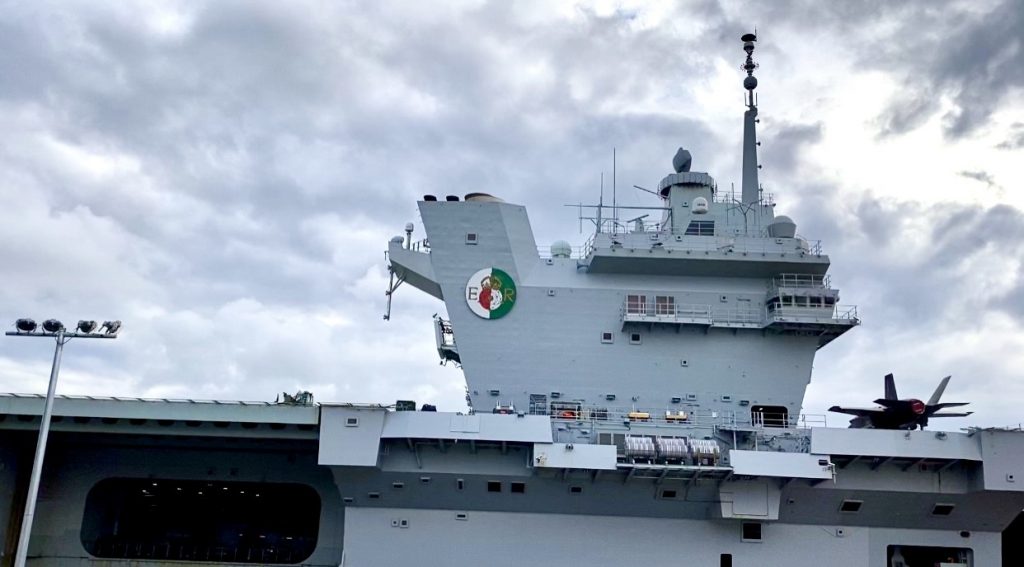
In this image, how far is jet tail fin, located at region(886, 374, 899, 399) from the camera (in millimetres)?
20875

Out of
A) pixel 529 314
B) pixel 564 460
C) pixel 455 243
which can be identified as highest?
pixel 455 243

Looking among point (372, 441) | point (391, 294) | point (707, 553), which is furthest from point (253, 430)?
point (707, 553)

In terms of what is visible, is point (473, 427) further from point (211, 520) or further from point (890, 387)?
point (211, 520)

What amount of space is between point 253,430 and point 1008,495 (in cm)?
1844

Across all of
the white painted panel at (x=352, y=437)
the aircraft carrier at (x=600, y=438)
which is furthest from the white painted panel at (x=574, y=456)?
the white painted panel at (x=352, y=437)

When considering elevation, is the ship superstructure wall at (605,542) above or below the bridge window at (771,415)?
below

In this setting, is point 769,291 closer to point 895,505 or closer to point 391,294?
point 895,505

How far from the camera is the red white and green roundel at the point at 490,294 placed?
2119 cm

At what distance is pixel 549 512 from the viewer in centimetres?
1964

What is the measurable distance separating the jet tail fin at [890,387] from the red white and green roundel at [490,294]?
1022 cm

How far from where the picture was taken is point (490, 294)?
21297 millimetres

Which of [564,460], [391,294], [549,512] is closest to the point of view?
[564,460]

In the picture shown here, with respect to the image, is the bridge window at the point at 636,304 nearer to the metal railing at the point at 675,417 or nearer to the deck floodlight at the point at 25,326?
the metal railing at the point at 675,417

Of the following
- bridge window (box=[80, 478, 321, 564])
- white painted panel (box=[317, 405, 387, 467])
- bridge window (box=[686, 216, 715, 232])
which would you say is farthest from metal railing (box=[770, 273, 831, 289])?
bridge window (box=[80, 478, 321, 564])
